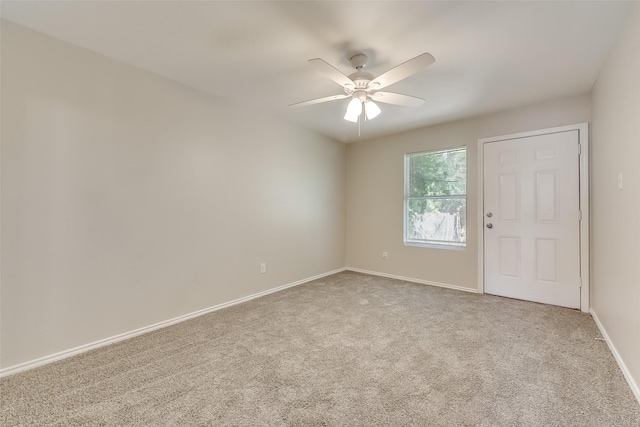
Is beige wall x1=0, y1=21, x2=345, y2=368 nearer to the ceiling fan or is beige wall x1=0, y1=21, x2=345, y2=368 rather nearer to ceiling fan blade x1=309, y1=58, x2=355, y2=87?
the ceiling fan

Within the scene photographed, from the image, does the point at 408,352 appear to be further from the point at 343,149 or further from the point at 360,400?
the point at 343,149

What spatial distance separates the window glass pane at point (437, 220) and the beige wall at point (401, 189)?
14 cm

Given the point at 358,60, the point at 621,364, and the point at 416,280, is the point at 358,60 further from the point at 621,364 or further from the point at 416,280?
the point at 416,280

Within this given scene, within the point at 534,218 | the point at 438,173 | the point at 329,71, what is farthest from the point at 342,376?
the point at 438,173

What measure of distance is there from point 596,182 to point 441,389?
2.47 meters

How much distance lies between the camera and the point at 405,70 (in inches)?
70.2

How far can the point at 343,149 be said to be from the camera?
4.72 metres

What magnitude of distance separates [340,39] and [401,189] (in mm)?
2610

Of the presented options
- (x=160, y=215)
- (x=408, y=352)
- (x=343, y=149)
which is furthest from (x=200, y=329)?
(x=343, y=149)

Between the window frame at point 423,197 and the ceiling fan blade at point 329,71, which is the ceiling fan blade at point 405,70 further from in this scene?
the window frame at point 423,197

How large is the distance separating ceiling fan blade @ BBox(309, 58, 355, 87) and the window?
90.2 inches

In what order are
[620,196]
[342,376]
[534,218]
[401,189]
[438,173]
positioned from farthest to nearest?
[401,189] → [438,173] → [534,218] → [620,196] → [342,376]

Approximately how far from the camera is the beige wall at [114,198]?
1811 mm

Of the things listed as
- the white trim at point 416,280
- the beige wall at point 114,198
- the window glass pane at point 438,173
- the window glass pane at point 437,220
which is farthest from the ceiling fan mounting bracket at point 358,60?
the white trim at point 416,280
